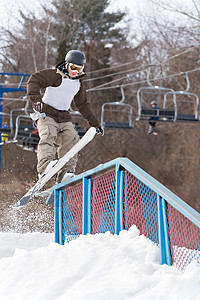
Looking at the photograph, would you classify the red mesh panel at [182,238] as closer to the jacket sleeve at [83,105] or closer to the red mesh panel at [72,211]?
the red mesh panel at [72,211]

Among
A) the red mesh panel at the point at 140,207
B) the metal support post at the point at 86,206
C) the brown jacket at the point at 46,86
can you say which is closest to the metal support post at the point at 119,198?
the red mesh panel at the point at 140,207

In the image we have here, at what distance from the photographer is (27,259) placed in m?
3.18

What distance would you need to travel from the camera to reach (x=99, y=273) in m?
2.76

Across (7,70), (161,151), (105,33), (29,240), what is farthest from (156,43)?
(29,240)

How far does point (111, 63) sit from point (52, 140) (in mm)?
25654

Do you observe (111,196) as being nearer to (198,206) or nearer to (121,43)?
(198,206)

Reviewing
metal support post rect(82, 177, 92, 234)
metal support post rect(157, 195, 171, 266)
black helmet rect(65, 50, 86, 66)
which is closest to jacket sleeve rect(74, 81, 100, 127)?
black helmet rect(65, 50, 86, 66)

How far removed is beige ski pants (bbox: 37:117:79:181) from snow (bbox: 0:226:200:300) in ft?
5.69

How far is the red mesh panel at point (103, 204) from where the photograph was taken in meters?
3.69

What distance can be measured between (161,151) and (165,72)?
514 cm

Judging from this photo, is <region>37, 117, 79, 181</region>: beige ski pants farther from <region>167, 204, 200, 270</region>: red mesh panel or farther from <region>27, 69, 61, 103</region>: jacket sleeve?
<region>167, 204, 200, 270</region>: red mesh panel

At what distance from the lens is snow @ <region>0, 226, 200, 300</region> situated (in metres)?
2.44

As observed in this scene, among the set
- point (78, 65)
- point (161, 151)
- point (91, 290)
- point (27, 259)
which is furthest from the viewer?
point (161, 151)

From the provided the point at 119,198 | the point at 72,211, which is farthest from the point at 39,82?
the point at 119,198
